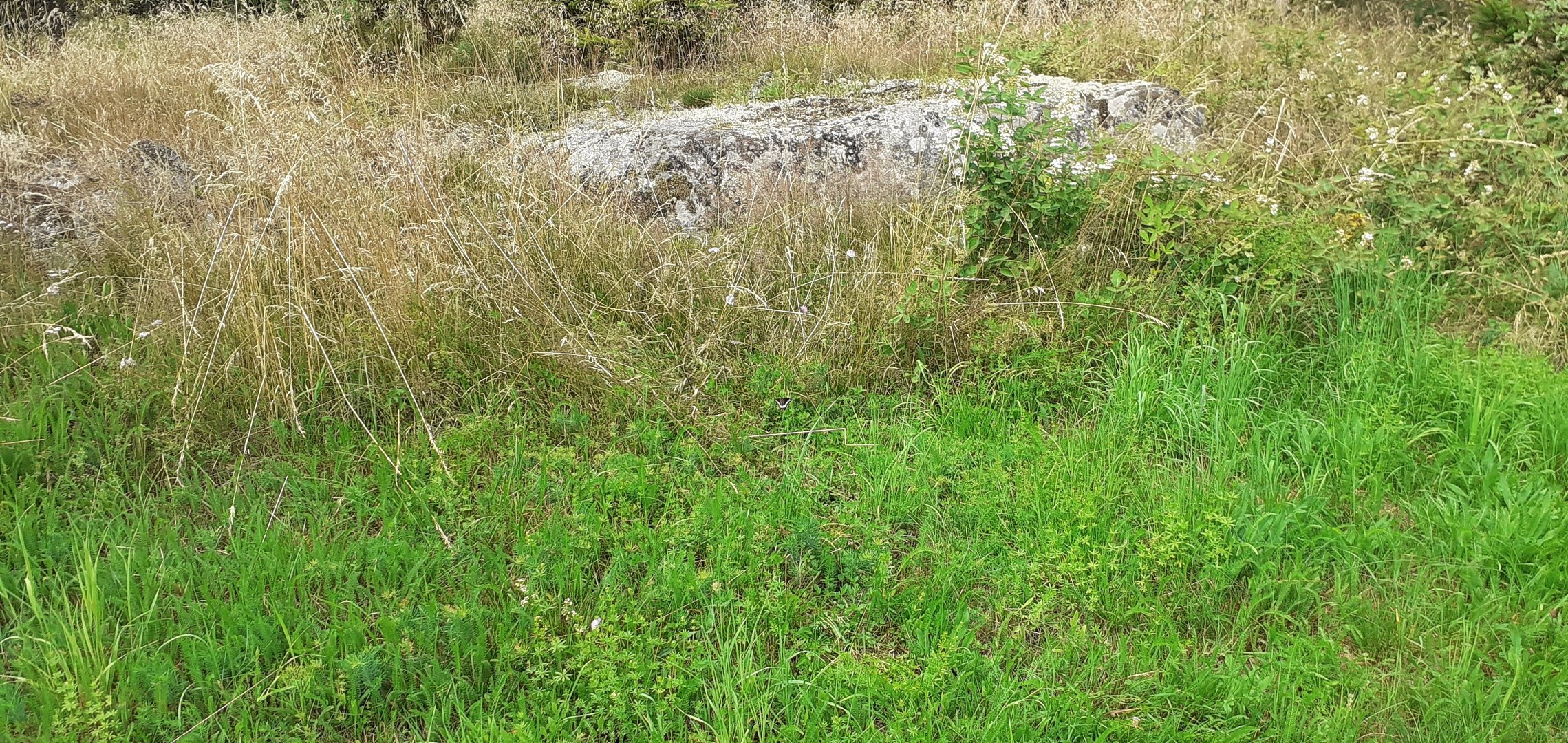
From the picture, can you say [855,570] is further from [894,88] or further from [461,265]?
[894,88]

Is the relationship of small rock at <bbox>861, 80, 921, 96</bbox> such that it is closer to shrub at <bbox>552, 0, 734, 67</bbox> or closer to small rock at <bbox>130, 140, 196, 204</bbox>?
shrub at <bbox>552, 0, 734, 67</bbox>

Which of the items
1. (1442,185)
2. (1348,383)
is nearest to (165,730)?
(1348,383)

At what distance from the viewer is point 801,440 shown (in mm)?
3207

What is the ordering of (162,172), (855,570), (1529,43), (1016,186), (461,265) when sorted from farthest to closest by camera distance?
(1529,43), (162,172), (1016,186), (461,265), (855,570)

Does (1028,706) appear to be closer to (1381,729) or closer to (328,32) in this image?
(1381,729)

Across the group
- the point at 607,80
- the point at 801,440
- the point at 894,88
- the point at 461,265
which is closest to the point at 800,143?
the point at 894,88

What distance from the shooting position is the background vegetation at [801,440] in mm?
2205

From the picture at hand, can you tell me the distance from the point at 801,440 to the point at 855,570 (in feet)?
2.45

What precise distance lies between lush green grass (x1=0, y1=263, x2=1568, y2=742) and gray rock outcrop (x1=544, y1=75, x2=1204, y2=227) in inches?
62.7

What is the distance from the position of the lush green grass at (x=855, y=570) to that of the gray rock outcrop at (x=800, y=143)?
159 cm

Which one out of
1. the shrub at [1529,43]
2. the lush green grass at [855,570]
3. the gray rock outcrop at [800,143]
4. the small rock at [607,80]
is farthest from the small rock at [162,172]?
the shrub at [1529,43]

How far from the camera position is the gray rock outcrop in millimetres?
4496

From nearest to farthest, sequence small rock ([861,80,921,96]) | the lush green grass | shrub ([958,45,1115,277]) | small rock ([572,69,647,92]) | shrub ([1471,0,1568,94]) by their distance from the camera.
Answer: the lush green grass, shrub ([958,45,1115,277]), shrub ([1471,0,1568,94]), small rock ([861,80,921,96]), small rock ([572,69,647,92])

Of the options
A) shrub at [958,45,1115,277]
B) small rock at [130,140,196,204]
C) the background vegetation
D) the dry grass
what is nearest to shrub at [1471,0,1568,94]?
the background vegetation
